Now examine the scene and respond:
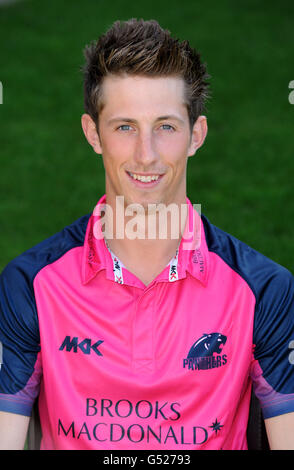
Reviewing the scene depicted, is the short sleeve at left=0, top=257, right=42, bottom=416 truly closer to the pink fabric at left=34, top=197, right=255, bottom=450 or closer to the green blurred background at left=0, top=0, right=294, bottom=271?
the pink fabric at left=34, top=197, right=255, bottom=450

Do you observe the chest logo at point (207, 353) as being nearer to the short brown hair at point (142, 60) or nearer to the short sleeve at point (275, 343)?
the short sleeve at point (275, 343)

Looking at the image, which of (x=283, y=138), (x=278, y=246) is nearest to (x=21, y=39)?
(x=283, y=138)

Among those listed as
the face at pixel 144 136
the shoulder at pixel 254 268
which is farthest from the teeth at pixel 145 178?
the shoulder at pixel 254 268

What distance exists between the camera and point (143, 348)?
2.42m

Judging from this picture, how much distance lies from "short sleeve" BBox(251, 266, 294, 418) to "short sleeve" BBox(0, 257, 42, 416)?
2.50 ft

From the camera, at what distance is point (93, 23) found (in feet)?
31.0

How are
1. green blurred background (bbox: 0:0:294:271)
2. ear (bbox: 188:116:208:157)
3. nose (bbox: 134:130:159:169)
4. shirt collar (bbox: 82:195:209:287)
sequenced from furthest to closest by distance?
1. green blurred background (bbox: 0:0:294:271)
2. ear (bbox: 188:116:208:157)
3. shirt collar (bbox: 82:195:209:287)
4. nose (bbox: 134:130:159:169)

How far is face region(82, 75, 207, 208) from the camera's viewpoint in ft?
7.93

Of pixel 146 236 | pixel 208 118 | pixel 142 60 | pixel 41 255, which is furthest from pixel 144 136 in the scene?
pixel 208 118

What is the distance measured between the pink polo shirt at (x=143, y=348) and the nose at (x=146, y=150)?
38cm

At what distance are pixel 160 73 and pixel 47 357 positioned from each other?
103cm

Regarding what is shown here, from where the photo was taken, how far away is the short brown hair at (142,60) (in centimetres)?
244

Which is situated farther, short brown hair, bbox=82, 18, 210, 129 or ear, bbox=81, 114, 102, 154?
ear, bbox=81, 114, 102, 154

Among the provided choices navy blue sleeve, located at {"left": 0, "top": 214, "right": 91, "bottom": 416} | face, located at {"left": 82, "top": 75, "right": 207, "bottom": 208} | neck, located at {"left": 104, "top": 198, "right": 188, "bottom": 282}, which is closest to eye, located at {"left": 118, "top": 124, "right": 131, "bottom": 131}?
face, located at {"left": 82, "top": 75, "right": 207, "bottom": 208}
